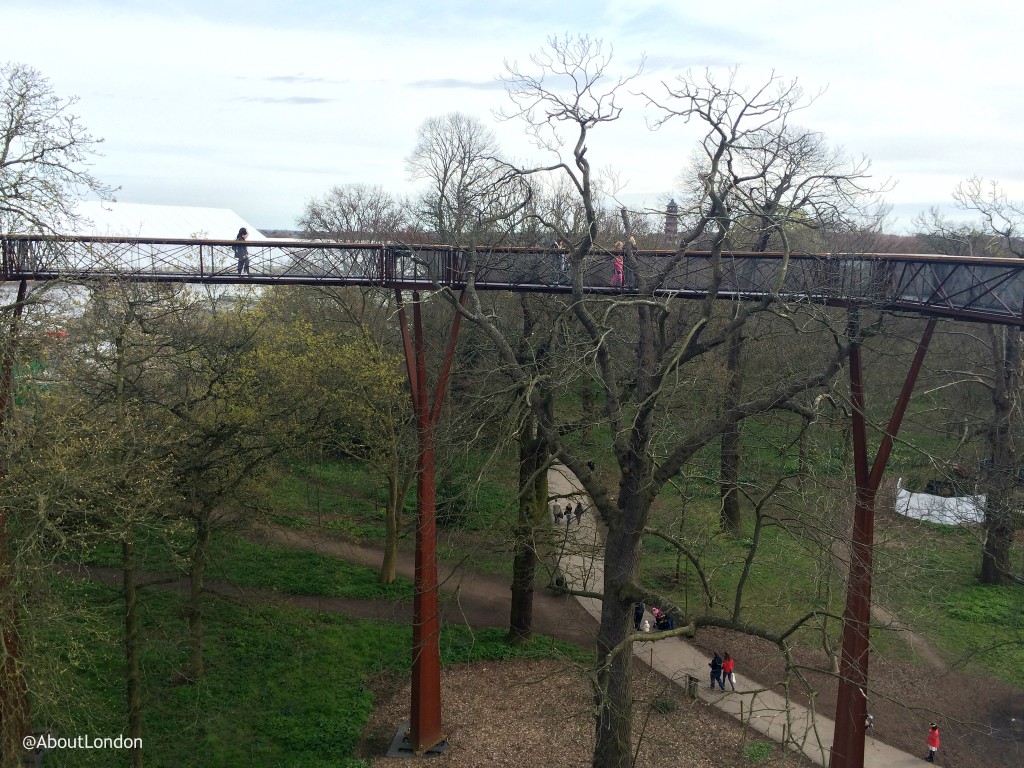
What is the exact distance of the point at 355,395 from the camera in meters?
17.4

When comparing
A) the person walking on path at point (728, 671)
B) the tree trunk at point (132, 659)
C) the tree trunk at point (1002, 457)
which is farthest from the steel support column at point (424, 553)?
the tree trunk at point (1002, 457)

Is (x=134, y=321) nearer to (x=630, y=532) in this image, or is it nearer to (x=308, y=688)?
(x=308, y=688)

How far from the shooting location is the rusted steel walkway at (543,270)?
891 centimetres

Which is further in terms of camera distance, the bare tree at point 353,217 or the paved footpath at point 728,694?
the bare tree at point 353,217

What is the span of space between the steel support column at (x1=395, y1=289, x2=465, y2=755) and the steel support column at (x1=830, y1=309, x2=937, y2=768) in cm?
516

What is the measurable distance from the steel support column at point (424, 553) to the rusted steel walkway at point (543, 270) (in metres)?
0.83

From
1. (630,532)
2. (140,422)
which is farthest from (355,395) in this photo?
(630,532)

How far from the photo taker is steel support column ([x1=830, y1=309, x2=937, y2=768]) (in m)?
8.86

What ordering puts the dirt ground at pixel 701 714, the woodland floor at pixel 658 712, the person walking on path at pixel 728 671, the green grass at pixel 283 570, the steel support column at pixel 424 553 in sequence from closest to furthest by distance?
the steel support column at pixel 424 553, the woodland floor at pixel 658 712, the dirt ground at pixel 701 714, the person walking on path at pixel 728 671, the green grass at pixel 283 570

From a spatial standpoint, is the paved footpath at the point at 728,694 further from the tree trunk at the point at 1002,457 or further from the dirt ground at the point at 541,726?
the tree trunk at the point at 1002,457

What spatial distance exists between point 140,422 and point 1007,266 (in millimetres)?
10375

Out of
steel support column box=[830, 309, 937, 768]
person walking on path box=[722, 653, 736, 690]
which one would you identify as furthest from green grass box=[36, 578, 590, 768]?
steel support column box=[830, 309, 937, 768]

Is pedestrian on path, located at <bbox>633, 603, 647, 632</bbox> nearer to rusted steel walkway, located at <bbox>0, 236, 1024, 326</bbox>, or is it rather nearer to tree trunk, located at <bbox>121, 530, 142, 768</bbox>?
rusted steel walkway, located at <bbox>0, 236, 1024, 326</bbox>

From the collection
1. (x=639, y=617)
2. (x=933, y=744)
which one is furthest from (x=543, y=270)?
(x=933, y=744)
